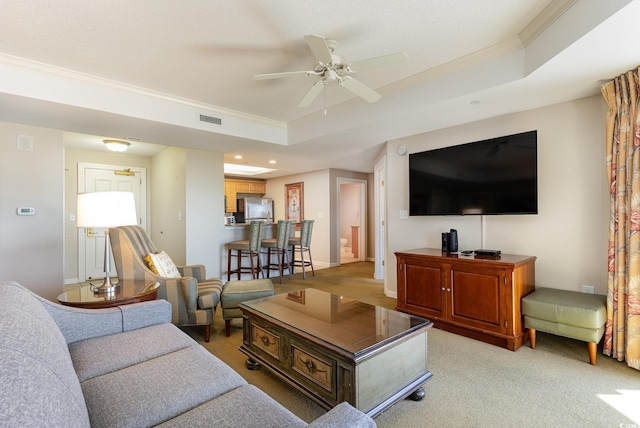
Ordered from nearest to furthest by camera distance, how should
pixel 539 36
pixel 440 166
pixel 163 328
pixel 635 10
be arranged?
1. pixel 635 10
2. pixel 163 328
3. pixel 539 36
4. pixel 440 166

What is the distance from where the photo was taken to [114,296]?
2.24 meters

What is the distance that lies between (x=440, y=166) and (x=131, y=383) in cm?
337

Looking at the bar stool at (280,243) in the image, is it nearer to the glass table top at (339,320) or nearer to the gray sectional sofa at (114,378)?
the glass table top at (339,320)

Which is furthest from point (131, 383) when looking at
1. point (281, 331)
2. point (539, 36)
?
point (539, 36)

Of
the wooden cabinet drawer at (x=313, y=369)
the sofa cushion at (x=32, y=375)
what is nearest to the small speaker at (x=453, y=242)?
the wooden cabinet drawer at (x=313, y=369)

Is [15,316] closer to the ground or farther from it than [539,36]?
closer to the ground

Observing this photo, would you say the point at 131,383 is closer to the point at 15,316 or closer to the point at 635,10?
the point at 15,316

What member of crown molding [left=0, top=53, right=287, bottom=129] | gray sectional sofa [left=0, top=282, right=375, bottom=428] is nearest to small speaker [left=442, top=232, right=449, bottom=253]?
gray sectional sofa [left=0, top=282, right=375, bottom=428]

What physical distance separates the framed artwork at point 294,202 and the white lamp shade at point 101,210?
198 inches

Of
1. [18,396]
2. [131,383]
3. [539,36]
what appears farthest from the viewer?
[539,36]

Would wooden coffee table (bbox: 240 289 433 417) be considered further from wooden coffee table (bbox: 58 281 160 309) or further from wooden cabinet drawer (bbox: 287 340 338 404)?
wooden coffee table (bbox: 58 281 160 309)

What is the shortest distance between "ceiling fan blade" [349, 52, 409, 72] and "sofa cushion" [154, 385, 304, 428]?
6.68 feet

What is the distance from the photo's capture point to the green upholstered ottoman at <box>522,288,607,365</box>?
7.47 feet

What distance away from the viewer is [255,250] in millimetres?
4781
